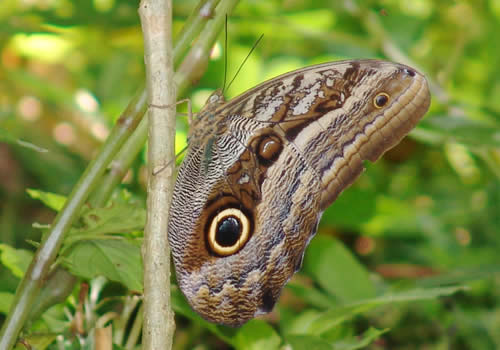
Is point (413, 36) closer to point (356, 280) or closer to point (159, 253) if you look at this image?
point (356, 280)

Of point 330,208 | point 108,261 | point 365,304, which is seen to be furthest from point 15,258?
point 330,208

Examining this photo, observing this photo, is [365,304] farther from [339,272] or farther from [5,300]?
[5,300]

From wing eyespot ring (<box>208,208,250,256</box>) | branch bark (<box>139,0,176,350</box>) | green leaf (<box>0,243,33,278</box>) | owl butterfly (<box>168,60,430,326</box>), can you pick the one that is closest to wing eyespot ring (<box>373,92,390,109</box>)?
owl butterfly (<box>168,60,430,326</box>)

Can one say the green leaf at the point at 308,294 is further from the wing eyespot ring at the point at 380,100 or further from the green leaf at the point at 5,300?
the green leaf at the point at 5,300

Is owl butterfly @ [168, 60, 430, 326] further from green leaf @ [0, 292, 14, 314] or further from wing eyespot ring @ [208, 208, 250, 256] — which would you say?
green leaf @ [0, 292, 14, 314]

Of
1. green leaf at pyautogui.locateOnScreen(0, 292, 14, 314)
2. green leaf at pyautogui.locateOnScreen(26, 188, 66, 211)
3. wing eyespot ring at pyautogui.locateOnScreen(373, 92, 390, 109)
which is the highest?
green leaf at pyautogui.locateOnScreen(26, 188, 66, 211)

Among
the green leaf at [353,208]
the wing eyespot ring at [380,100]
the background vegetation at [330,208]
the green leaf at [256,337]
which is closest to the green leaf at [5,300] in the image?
the background vegetation at [330,208]

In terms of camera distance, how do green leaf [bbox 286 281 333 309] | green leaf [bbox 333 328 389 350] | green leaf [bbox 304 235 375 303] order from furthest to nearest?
1. green leaf [bbox 304 235 375 303]
2. green leaf [bbox 286 281 333 309]
3. green leaf [bbox 333 328 389 350]
